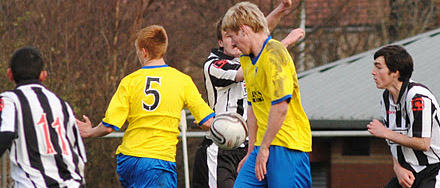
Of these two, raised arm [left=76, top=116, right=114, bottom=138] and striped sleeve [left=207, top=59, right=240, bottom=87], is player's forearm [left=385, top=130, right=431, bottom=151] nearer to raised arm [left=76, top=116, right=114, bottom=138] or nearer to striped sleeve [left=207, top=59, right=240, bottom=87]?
striped sleeve [left=207, top=59, right=240, bottom=87]

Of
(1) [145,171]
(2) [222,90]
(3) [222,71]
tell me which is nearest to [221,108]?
(2) [222,90]

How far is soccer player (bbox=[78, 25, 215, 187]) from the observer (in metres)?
6.95

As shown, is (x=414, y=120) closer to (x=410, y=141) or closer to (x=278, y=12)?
(x=410, y=141)

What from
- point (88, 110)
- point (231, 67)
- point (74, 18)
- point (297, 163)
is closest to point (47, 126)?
point (297, 163)

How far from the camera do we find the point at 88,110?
524 inches

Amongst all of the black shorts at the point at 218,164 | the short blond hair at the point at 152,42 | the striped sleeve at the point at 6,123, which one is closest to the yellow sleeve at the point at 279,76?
the short blond hair at the point at 152,42

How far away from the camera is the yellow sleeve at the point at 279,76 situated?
18.8 feet

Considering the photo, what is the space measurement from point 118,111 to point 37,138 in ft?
4.86

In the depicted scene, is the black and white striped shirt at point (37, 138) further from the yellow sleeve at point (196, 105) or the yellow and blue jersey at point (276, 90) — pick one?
the yellow sleeve at point (196, 105)

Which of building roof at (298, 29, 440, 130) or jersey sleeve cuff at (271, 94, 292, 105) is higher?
jersey sleeve cuff at (271, 94, 292, 105)

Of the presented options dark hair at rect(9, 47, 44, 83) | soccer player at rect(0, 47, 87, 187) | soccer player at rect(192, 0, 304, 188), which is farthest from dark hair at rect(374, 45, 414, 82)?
dark hair at rect(9, 47, 44, 83)

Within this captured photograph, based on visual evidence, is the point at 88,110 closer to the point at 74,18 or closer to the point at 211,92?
the point at 74,18

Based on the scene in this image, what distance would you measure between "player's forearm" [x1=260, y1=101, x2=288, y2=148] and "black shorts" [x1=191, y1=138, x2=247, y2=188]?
1925 mm

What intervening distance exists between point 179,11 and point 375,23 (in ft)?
20.7
